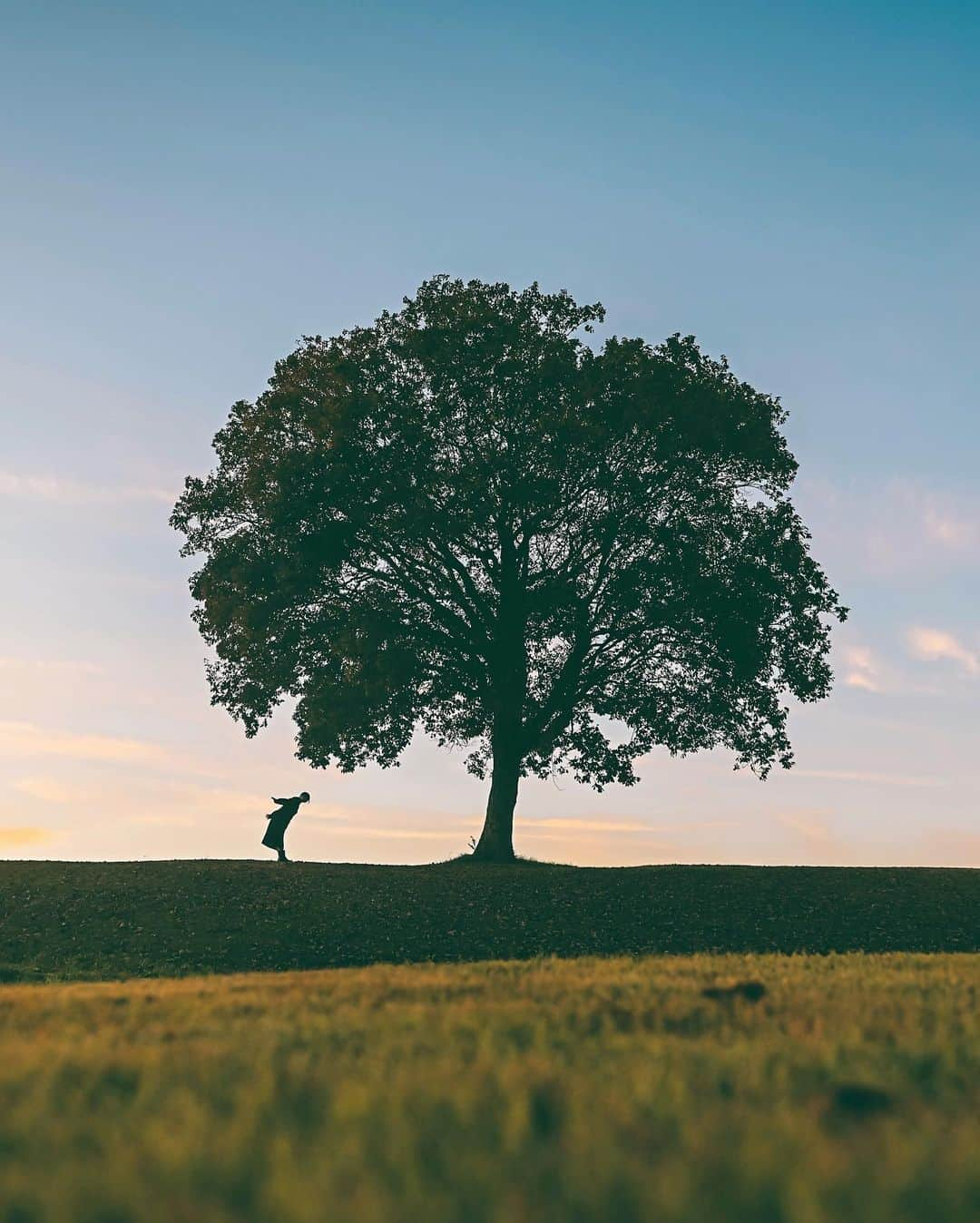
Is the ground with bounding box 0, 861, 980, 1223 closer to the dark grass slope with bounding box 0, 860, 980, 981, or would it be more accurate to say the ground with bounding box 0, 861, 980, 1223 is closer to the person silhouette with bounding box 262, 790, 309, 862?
the dark grass slope with bounding box 0, 860, 980, 981

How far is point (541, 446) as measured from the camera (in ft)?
121

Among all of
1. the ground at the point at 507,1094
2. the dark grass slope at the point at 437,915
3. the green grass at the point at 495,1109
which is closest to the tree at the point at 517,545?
the dark grass slope at the point at 437,915

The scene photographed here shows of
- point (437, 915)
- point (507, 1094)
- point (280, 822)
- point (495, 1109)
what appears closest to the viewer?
point (495, 1109)

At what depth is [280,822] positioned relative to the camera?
36656 millimetres

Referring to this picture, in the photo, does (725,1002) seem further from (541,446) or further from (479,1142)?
(541,446)

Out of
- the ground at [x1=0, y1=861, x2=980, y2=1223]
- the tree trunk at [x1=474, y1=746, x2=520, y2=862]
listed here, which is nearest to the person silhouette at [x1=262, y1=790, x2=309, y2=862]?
the tree trunk at [x1=474, y1=746, x2=520, y2=862]

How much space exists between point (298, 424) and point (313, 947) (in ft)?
63.1

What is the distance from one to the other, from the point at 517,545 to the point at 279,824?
11.3m

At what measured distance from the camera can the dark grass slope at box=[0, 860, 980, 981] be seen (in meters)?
24.6

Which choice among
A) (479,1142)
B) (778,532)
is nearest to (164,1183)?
(479,1142)

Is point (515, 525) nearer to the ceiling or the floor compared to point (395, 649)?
nearer to the ceiling

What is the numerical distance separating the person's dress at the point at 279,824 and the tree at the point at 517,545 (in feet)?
8.74

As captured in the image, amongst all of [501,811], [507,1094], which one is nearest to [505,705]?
[501,811]

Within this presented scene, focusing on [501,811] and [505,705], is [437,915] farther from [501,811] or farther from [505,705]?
[505,705]
